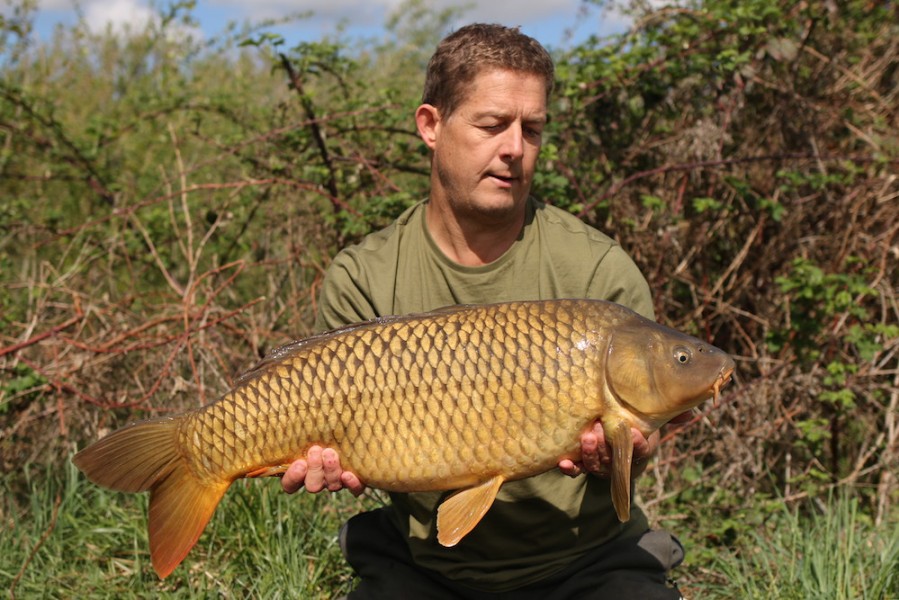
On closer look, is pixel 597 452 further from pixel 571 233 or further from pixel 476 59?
pixel 476 59

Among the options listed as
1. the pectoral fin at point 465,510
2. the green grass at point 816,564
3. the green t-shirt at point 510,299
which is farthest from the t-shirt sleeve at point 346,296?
the green grass at point 816,564

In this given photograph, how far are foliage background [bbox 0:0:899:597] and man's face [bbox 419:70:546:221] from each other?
105 centimetres

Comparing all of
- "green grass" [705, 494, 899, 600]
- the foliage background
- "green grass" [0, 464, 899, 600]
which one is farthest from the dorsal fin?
"green grass" [705, 494, 899, 600]

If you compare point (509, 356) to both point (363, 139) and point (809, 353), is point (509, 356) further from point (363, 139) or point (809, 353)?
point (363, 139)

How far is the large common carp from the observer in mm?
1573

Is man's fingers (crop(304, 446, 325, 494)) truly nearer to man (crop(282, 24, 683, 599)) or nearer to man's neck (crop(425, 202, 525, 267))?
man (crop(282, 24, 683, 599))

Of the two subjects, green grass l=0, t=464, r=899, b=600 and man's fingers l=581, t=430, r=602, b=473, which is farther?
green grass l=0, t=464, r=899, b=600

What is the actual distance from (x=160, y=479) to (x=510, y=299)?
29.1 inches

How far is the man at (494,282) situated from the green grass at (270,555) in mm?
338

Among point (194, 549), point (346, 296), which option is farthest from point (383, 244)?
point (194, 549)

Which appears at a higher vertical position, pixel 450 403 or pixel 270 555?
pixel 450 403

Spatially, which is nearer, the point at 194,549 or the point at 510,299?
the point at 510,299

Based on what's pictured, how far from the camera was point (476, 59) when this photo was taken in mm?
1966

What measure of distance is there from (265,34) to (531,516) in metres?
1.99
